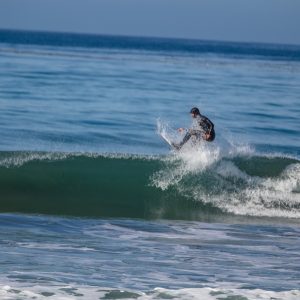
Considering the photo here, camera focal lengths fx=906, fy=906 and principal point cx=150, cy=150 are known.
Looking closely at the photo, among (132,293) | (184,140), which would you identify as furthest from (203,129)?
(132,293)

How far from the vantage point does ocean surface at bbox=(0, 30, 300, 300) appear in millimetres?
11773

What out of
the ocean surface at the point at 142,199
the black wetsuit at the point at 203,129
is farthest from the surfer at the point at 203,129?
the ocean surface at the point at 142,199

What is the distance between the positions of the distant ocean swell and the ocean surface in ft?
0.13

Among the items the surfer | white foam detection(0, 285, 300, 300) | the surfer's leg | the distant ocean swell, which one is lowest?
white foam detection(0, 285, 300, 300)

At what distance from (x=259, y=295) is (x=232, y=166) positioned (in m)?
10.7

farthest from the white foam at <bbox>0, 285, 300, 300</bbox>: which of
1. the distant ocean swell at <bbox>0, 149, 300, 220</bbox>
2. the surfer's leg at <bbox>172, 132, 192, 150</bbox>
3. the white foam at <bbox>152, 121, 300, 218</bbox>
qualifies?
the surfer's leg at <bbox>172, 132, 192, 150</bbox>

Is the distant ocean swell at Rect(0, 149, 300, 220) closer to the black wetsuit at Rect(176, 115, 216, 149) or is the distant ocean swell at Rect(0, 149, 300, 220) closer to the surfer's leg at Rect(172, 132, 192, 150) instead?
the surfer's leg at Rect(172, 132, 192, 150)

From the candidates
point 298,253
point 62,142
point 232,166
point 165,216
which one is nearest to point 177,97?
point 62,142

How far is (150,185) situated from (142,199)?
3.55 ft

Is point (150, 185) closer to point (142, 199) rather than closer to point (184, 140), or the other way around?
point (142, 199)

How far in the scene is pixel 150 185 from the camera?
21.1 metres

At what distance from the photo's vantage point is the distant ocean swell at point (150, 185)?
1875cm

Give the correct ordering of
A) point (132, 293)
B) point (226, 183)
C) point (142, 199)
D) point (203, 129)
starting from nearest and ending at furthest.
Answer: point (132, 293) < point (203, 129) < point (142, 199) < point (226, 183)

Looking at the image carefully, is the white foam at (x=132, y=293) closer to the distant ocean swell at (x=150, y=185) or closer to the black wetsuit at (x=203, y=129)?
the distant ocean swell at (x=150, y=185)
